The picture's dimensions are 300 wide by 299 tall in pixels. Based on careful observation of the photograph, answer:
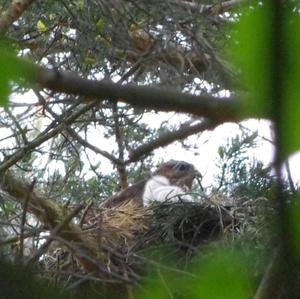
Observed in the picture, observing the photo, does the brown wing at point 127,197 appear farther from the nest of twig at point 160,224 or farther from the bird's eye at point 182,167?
the bird's eye at point 182,167

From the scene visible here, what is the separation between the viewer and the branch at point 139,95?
513mm

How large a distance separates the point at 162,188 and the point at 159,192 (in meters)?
0.12

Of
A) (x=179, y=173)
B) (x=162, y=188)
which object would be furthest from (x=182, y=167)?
(x=162, y=188)

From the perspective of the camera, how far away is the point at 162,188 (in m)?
5.36

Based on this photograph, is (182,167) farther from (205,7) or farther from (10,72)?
(10,72)

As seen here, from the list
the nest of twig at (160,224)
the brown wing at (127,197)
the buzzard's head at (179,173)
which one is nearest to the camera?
the nest of twig at (160,224)

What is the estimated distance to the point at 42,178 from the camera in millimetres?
4098

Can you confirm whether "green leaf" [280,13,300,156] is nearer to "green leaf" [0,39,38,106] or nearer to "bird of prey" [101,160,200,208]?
"green leaf" [0,39,38,106]

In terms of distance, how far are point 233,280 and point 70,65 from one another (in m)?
3.37

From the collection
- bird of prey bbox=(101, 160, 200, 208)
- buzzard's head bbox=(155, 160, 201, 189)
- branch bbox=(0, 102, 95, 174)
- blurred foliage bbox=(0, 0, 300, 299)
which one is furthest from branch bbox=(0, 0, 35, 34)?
buzzard's head bbox=(155, 160, 201, 189)

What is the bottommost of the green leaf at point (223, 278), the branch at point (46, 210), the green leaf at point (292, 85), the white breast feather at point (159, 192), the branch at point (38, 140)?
the green leaf at point (223, 278)

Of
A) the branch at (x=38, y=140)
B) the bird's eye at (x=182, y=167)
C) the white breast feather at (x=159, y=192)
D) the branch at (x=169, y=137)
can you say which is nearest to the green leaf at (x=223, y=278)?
the branch at (x=169, y=137)

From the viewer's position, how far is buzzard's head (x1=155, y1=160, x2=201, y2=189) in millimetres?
6031

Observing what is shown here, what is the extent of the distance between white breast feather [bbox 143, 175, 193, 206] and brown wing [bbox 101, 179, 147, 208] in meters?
0.07
